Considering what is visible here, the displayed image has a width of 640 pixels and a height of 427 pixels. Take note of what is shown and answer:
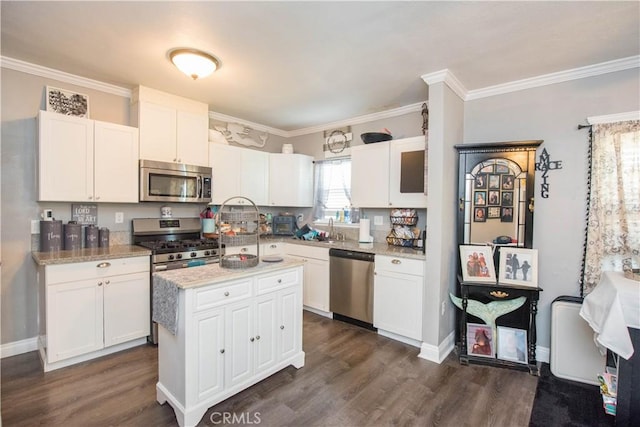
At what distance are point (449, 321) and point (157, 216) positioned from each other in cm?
344

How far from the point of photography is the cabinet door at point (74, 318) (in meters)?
2.48

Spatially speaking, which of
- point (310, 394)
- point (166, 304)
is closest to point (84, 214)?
point (166, 304)

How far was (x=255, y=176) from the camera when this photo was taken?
4320mm

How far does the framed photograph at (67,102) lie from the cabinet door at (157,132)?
1.64ft

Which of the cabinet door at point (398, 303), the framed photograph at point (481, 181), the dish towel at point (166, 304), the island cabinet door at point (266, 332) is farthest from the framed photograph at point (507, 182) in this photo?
the dish towel at point (166, 304)

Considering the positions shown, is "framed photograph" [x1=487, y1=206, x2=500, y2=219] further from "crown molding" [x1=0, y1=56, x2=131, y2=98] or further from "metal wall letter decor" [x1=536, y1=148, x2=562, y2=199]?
"crown molding" [x1=0, y1=56, x2=131, y2=98]

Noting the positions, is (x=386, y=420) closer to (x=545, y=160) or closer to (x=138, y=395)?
(x=138, y=395)

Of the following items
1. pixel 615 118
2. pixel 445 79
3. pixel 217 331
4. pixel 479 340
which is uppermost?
pixel 445 79

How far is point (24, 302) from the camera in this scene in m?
2.82

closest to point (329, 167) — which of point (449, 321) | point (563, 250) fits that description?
point (449, 321)

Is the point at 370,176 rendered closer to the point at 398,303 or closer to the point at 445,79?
the point at 445,79

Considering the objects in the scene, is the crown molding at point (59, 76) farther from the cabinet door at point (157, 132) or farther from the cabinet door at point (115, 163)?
the cabinet door at point (115, 163)

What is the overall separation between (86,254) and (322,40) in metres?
2.71

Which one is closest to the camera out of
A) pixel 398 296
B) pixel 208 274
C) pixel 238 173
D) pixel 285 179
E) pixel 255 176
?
pixel 208 274
